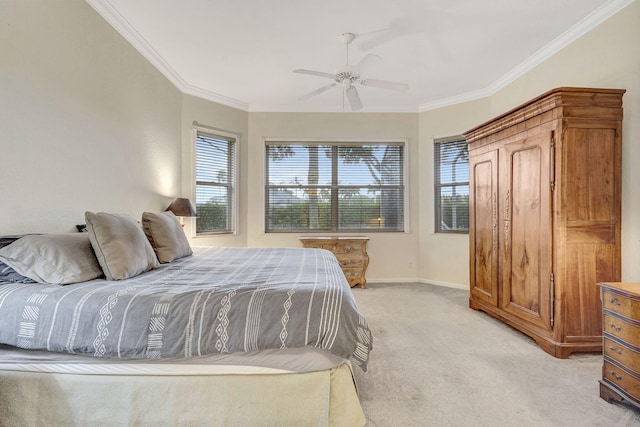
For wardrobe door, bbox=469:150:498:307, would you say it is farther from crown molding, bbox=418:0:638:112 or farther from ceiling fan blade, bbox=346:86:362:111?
ceiling fan blade, bbox=346:86:362:111

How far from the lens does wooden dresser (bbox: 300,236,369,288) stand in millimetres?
4590

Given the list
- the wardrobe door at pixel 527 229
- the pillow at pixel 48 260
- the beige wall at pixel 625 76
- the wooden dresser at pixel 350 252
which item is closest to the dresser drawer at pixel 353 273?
the wooden dresser at pixel 350 252

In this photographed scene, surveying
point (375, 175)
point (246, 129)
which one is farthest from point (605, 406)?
point (246, 129)

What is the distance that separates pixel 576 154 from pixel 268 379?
8.73ft

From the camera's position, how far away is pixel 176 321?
142cm

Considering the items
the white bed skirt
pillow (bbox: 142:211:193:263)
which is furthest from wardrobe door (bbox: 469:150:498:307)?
pillow (bbox: 142:211:193:263)

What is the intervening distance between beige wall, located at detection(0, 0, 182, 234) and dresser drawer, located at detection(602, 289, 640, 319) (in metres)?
3.51

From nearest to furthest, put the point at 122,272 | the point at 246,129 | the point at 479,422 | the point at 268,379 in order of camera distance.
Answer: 1. the point at 268,379
2. the point at 479,422
3. the point at 122,272
4. the point at 246,129

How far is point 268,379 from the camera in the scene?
146 centimetres

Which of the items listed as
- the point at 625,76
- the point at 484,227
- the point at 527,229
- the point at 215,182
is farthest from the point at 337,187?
the point at 625,76

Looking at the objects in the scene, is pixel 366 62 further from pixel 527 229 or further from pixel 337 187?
pixel 337 187

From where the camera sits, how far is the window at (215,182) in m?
4.40

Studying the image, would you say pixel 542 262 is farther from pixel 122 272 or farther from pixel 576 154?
pixel 122 272

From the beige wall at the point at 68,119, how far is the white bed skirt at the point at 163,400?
955 mm
